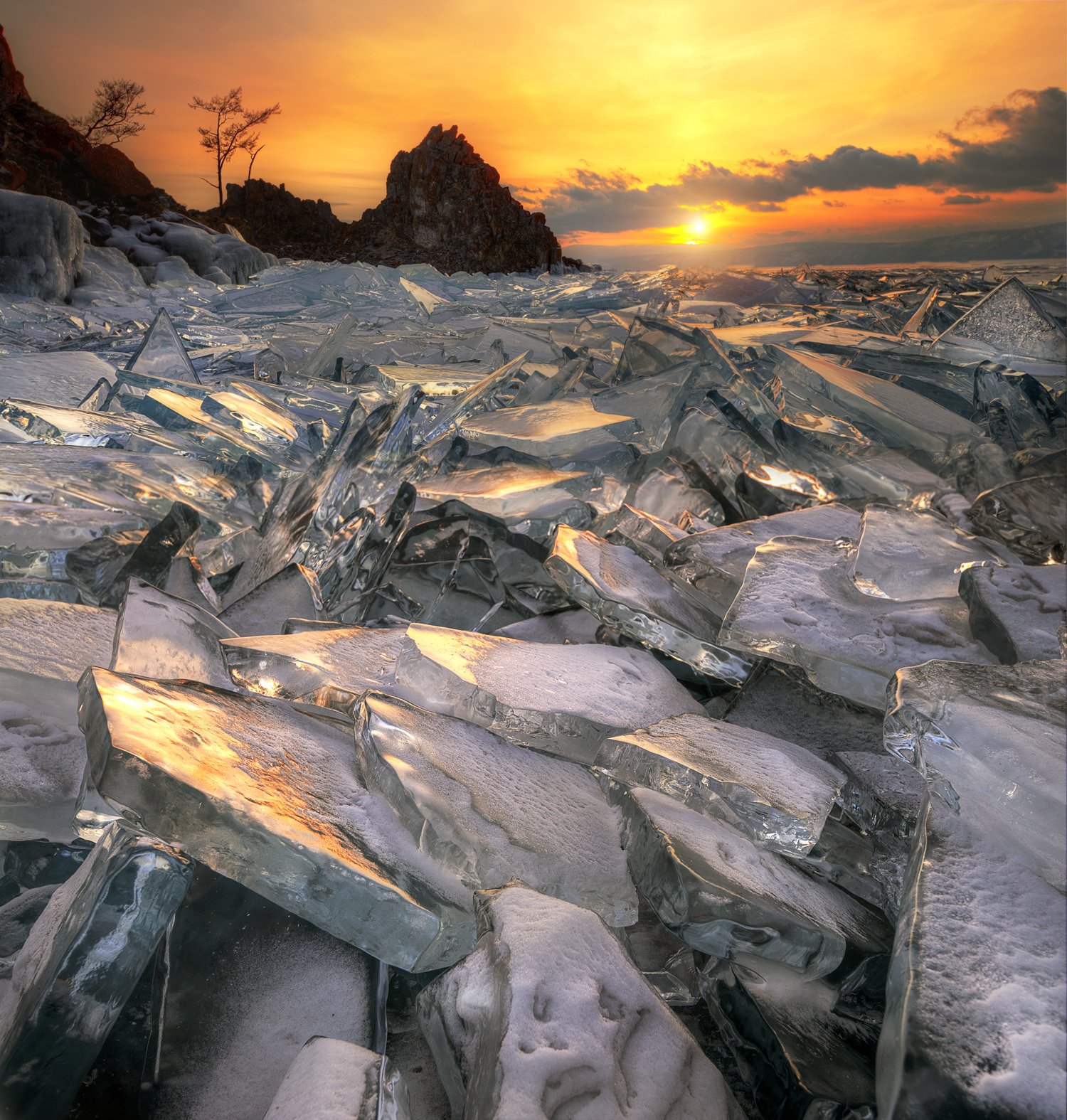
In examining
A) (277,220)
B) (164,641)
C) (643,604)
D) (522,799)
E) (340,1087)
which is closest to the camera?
(340,1087)

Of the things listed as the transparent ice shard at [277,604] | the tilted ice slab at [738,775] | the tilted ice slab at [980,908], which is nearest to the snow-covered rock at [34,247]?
the transparent ice shard at [277,604]

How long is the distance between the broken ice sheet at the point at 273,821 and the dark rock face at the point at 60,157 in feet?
59.2

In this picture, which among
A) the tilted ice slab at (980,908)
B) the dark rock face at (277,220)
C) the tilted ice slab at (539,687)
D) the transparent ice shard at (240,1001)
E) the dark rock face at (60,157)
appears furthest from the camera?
the dark rock face at (277,220)

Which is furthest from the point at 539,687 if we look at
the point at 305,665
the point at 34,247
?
the point at 34,247

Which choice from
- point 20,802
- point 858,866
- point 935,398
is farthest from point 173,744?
point 935,398

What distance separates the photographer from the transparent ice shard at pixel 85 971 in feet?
1.63

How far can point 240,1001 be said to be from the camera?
595mm

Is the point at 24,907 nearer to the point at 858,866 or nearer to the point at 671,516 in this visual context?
the point at 858,866

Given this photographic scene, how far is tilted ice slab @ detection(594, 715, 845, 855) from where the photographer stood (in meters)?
0.65

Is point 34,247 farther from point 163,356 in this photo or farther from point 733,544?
point 733,544

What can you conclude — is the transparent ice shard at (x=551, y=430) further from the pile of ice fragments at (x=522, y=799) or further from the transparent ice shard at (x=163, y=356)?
the transparent ice shard at (x=163, y=356)

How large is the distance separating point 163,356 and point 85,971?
2.61m

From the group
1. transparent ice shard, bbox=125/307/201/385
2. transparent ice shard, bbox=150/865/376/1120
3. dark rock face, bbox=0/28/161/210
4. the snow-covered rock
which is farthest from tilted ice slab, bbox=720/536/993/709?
dark rock face, bbox=0/28/161/210

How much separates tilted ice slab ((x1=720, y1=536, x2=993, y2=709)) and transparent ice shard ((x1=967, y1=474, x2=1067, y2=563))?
343mm
